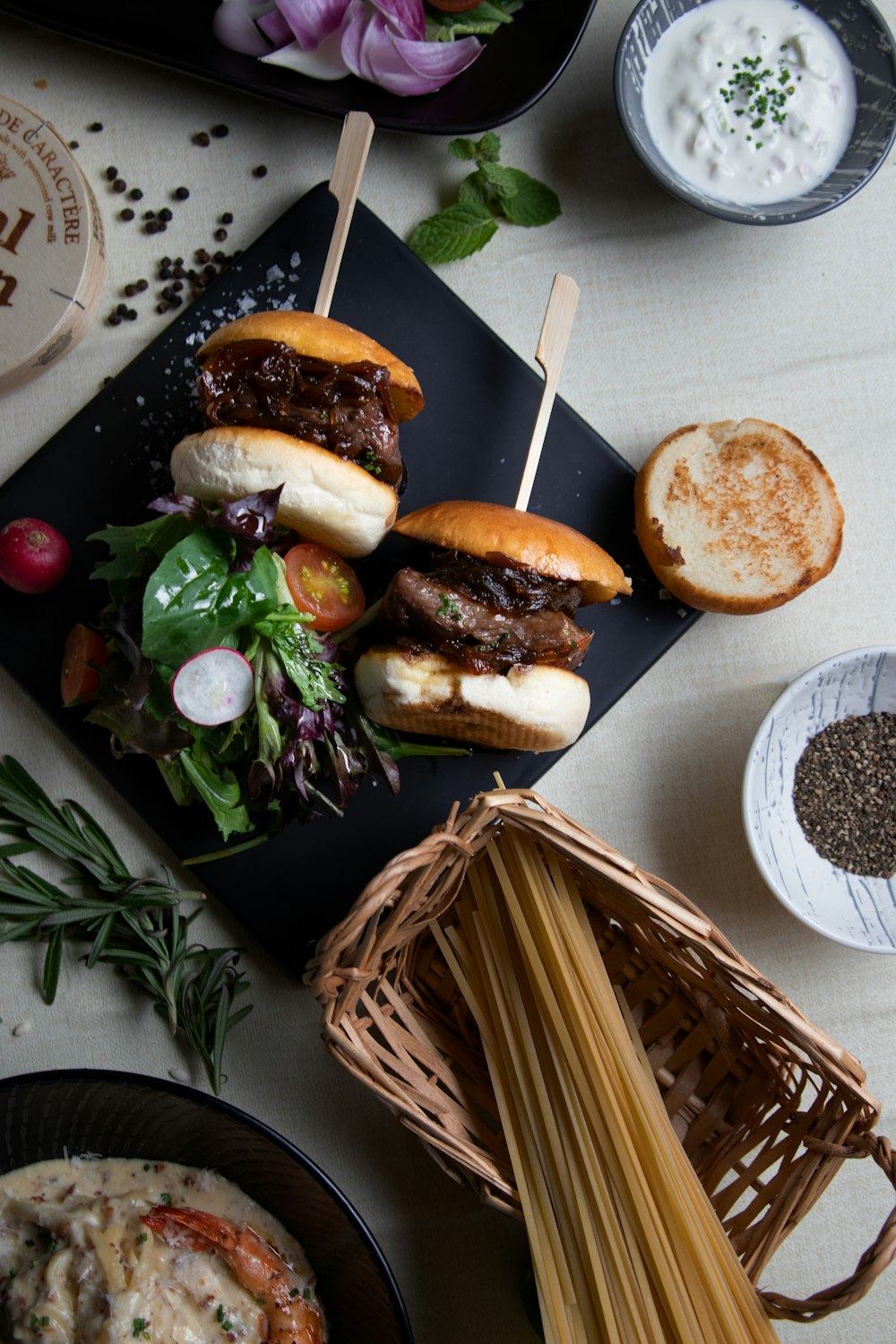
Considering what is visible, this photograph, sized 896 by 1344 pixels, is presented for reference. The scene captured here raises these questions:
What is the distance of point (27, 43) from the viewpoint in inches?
99.6

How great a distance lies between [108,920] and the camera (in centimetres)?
228

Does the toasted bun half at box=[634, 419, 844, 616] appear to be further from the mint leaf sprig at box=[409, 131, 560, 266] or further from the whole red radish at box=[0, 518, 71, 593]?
Answer: the whole red radish at box=[0, 518, 71, 593]

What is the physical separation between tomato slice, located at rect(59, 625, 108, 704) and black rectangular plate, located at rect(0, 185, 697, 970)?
7cm

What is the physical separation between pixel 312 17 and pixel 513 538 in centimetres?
127

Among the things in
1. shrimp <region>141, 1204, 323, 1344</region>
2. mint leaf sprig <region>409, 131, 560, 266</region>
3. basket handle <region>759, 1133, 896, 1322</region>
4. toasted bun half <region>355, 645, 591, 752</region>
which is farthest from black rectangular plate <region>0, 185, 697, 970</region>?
basket handle <region>759, 1133, 896, 1322</region>

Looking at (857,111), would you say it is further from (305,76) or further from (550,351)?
(305,76)

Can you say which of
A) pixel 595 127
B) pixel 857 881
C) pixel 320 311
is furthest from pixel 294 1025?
pixel 595 127

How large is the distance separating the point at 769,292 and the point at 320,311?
43.4 inches

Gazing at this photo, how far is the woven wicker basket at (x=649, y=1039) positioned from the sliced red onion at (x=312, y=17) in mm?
1710

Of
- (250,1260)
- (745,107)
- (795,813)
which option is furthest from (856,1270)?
(745,107)

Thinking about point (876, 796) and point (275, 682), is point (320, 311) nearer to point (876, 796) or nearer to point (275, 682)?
point (275, 682)

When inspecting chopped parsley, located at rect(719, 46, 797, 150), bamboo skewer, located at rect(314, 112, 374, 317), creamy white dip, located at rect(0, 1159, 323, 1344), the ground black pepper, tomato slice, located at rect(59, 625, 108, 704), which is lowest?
creamy white dip, located at rect(0, 1159, 323, 1344)

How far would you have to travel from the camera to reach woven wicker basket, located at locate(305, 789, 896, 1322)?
1863 millimetres

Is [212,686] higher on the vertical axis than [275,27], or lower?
lower
